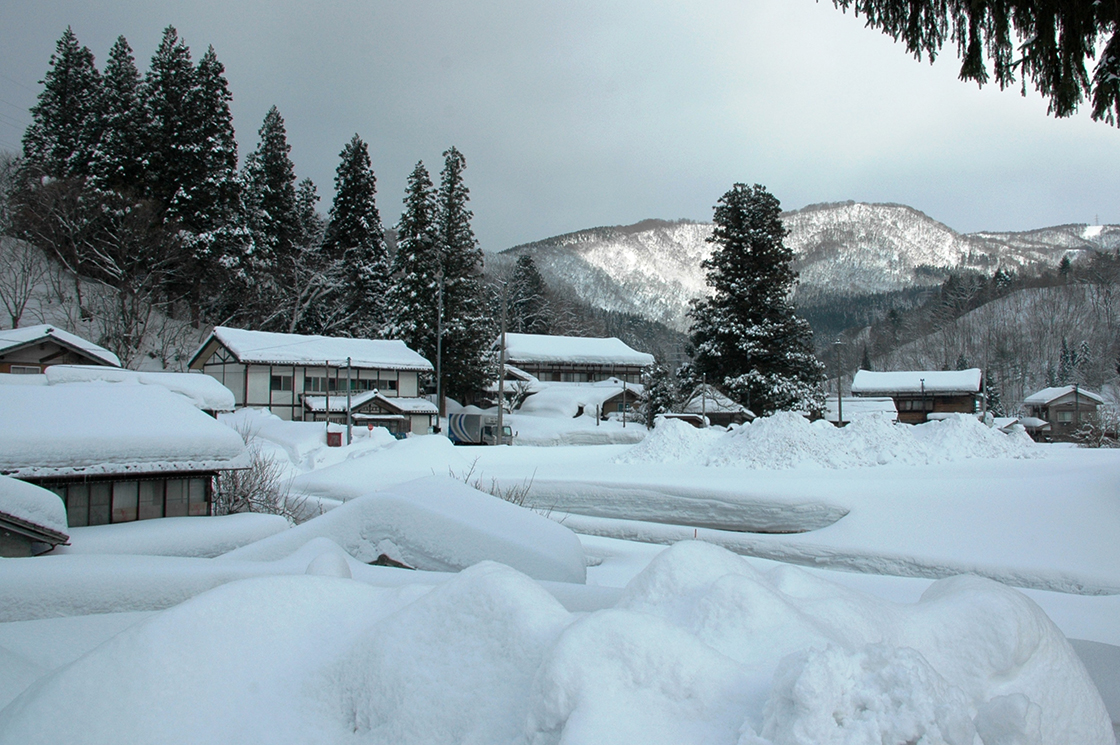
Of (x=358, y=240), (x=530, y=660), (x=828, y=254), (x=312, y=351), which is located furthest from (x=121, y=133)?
(x=828, y=254)

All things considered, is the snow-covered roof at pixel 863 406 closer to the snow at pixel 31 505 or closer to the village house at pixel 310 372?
the village house at pixel 310 372

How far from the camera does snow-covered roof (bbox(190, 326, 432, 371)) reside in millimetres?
32844

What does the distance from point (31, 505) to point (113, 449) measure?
2043mm

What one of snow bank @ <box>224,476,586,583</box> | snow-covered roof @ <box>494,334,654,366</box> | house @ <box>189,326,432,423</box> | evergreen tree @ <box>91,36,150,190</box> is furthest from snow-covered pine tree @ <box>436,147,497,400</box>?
snow bank @ <box>224,476,586,583</box>

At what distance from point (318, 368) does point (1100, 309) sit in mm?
72525

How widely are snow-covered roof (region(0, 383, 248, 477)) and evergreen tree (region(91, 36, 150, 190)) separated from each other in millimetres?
32278

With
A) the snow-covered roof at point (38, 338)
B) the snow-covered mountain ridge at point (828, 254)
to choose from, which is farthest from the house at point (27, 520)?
the snow-covered mountain ridge at point (828, 254)

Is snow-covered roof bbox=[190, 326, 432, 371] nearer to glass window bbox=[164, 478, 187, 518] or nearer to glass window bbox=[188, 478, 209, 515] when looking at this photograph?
glass window bbox=[188, 478, 209, 515]

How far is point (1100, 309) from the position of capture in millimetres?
64312

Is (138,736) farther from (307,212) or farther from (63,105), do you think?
(63,105)

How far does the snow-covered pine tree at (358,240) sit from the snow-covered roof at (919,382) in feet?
123

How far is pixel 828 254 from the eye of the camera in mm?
168875

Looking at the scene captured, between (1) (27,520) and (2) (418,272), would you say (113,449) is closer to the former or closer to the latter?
(1) (27,520)

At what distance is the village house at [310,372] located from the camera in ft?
108
